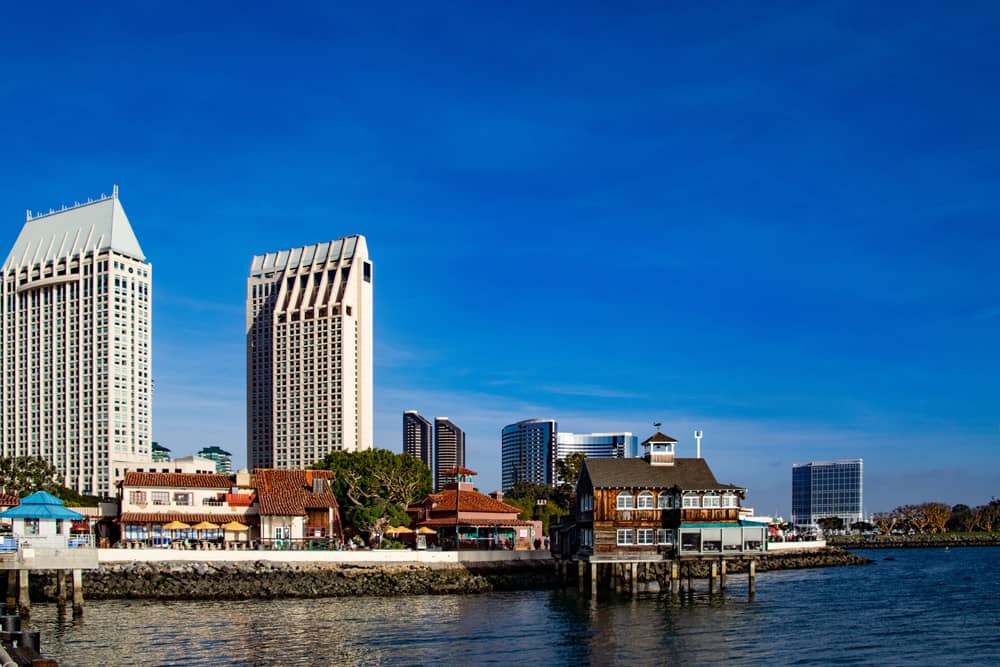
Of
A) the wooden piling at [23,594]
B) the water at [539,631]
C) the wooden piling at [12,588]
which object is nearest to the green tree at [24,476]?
the wooden piling at [12,588]

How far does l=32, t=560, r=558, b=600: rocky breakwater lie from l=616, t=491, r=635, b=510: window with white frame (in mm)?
8792

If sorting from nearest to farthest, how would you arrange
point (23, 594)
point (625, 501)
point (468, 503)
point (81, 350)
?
point (23, 594), point (625, 501), point (468, 503), point (81, 350)

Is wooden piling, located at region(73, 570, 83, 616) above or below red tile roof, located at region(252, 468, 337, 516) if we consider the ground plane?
below

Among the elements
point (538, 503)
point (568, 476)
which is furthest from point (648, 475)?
point (538, 503)

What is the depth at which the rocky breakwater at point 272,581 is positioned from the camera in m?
67.0

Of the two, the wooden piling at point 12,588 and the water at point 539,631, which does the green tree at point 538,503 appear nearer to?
the water at point 539,631

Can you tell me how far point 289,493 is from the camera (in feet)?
282

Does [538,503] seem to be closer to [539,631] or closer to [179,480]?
[179,480]

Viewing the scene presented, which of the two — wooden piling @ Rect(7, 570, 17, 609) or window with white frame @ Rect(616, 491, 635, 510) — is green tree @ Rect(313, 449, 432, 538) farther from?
wooden piling @ Rect(7, 570, 17, 609)

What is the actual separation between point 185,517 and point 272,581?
16.6 metres

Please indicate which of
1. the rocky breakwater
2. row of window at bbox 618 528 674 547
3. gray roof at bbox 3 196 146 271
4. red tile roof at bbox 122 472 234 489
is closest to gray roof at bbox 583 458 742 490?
row of window at bbox 618 528 674 547

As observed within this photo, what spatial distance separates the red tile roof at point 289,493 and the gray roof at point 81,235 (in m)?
109

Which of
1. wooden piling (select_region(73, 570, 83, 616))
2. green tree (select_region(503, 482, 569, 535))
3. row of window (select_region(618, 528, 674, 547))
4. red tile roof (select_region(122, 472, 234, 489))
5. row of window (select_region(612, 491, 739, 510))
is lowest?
green tree (select_region(503, 482, 569, 535))

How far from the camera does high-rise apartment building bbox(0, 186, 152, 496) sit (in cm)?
18438
